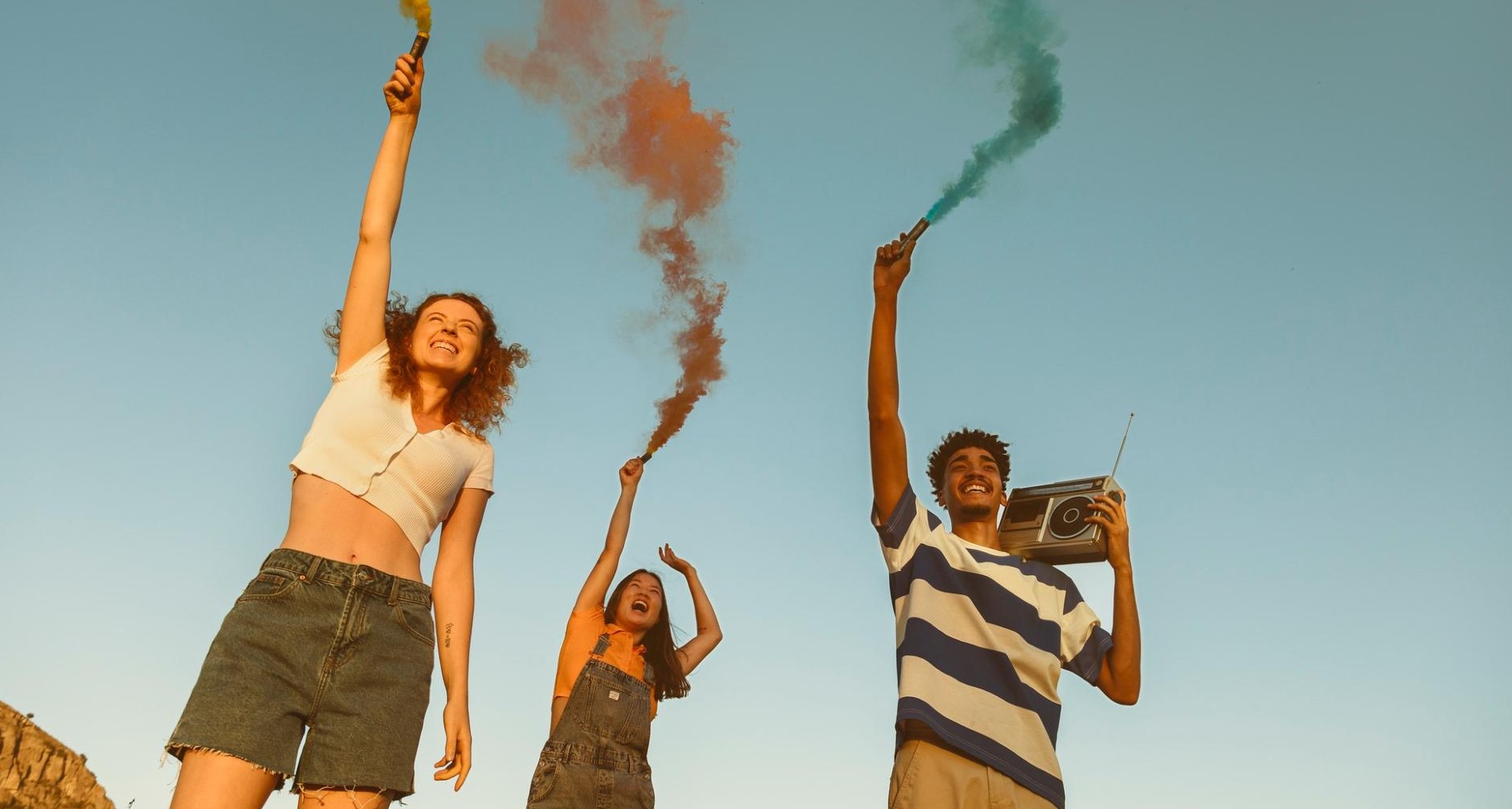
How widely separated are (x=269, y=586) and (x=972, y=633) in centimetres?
284

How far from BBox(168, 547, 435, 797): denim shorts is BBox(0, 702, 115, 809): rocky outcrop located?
422 cm

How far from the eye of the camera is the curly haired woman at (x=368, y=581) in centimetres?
341

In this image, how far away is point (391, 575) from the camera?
380 cm

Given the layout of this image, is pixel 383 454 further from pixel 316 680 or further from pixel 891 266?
pixel 891 266

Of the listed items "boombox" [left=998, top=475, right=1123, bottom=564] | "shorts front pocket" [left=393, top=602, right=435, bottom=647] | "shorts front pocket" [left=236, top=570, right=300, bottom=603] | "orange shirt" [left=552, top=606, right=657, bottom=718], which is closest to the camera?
"shorts front pocket" [left=236, top=570, right=300, bottom=603]

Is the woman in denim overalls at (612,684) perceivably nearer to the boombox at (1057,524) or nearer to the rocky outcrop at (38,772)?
the rocky outcrop at (38,772)

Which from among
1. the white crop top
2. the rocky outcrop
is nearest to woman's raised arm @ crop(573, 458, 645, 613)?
the rocky outcrop

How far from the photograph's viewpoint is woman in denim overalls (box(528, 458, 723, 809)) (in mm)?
7301

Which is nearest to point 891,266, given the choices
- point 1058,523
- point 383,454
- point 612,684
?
point 1058,523

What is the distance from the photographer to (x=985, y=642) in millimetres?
5160

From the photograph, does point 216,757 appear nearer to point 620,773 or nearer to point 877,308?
point 877,308

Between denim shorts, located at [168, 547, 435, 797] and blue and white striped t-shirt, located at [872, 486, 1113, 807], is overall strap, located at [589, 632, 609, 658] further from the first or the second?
denim shorts, located at [168, 547, 435, 797]

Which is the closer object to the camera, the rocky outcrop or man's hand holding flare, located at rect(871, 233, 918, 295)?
man's hand holding flare, located at rect(871, 233, 918, 295)

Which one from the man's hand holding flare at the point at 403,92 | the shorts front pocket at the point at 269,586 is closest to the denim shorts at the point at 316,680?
the shorts front pocket at the point at 269,586
